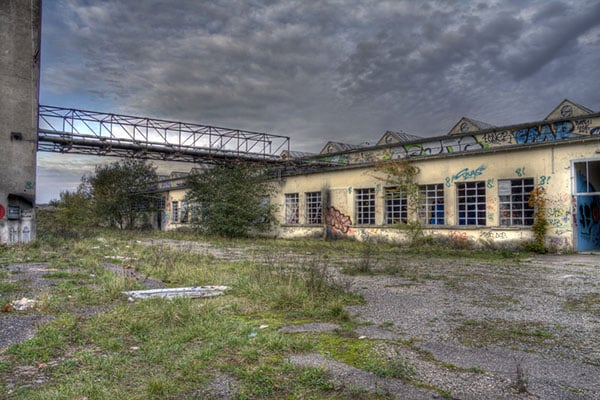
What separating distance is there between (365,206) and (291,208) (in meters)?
5.67

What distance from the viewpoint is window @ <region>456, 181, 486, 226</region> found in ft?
53.9

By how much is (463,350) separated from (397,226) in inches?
577

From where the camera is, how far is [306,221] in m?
23.9

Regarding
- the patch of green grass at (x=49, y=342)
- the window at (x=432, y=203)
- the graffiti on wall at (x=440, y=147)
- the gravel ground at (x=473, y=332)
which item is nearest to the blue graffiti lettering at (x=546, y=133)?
the graffiti on wall at (x=440, y=147)

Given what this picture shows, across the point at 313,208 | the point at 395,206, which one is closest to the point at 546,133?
the point at 395,206

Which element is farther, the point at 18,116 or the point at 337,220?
the point at 337,220

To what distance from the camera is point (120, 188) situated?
1377 inches

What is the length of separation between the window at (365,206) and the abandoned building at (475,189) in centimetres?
5

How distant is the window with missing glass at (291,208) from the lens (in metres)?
24.6

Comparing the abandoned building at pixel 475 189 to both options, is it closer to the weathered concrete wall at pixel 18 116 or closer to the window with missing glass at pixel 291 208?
the window with missing glass at pixel 291 208

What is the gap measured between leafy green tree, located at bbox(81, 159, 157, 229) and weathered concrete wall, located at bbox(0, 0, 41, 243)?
20970mm

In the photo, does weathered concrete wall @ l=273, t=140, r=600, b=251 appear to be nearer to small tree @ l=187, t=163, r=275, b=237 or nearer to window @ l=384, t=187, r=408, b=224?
window @ l=384, t=187, r=408, b=224

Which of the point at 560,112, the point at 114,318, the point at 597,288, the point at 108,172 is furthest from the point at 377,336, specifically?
the point at 108,172

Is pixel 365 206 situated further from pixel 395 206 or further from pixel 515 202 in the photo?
pixel 515 202
